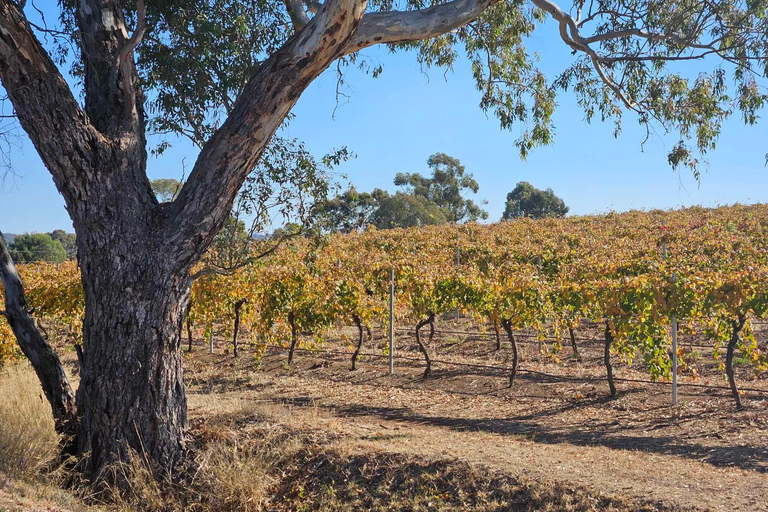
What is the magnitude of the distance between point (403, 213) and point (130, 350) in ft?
144

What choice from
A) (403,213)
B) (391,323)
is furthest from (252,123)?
(403,213)

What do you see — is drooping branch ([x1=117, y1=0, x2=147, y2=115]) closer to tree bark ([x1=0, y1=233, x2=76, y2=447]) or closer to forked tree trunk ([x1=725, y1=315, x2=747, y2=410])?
tree bark ([x1=0, y1=233, x2=76, y2=447])

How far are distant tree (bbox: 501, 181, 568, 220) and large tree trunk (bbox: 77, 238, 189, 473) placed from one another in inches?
2191

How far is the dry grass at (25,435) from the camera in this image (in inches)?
212

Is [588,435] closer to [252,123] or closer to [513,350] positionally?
[513,350]

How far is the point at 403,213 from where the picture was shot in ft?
160

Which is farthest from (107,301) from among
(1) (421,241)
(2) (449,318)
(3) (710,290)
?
(1) (421,241)

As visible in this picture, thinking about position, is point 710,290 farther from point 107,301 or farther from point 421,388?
point 107,301

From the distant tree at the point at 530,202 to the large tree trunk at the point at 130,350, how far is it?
183 feet

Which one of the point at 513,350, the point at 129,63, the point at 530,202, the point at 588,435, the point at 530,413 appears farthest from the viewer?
the point at 530,202

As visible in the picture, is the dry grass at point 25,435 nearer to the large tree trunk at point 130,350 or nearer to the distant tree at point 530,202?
the large tree trunk at point 130,350

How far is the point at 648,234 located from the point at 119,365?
20731mm

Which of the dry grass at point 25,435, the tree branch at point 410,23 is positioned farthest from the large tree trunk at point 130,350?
the tree branch at point 410,23

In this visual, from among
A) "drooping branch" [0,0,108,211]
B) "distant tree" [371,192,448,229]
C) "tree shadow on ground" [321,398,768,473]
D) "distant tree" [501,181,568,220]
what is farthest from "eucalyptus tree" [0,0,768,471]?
"distant tree" [501,181,568,220]
